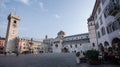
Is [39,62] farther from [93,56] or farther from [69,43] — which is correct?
[69,43]

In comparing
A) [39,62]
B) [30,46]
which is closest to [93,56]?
[39,62]

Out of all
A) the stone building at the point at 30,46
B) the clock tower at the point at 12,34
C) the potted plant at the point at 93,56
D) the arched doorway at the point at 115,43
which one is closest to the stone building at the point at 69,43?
the stone building at the point at 30,46

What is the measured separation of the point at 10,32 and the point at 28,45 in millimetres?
16494

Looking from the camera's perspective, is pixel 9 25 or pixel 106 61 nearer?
pixel 106 61

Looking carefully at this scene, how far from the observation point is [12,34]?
63438mm

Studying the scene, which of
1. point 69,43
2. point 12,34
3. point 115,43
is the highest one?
point 12,34

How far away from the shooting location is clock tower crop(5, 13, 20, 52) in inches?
2391

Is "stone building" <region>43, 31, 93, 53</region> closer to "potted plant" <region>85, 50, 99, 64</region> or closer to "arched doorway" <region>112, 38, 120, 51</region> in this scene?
"arched doorway" <region>112, 38, 120, 51</region>

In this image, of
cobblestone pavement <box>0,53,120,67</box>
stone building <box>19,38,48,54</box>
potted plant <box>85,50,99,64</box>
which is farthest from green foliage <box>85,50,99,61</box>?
stone building <box>19,38,48,54</box>

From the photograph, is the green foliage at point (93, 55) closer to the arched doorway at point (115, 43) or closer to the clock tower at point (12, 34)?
the arched doorway at point (115, 43)

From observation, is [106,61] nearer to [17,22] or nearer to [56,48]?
[17,22]

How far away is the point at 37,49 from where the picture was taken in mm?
82812

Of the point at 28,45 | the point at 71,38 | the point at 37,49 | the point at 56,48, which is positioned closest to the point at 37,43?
the point at 37,49

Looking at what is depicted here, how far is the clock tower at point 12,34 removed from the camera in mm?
60737
